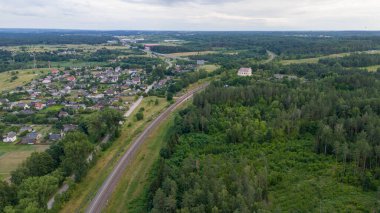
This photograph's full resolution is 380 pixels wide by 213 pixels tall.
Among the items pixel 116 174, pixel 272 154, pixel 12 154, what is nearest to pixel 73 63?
pixel 12 154

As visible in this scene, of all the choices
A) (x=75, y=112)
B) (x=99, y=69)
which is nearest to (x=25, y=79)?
(x=99, y=69)

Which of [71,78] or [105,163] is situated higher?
[71,78]

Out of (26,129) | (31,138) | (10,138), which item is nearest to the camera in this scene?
(31,138)

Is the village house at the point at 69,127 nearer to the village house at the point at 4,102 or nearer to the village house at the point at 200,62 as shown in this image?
the village house at the point at 4,102

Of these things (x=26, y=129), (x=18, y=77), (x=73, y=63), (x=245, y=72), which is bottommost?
(x=26, y=129)

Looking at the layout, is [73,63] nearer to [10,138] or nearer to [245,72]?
[245,72]

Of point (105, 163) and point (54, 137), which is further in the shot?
point (54, 137)
